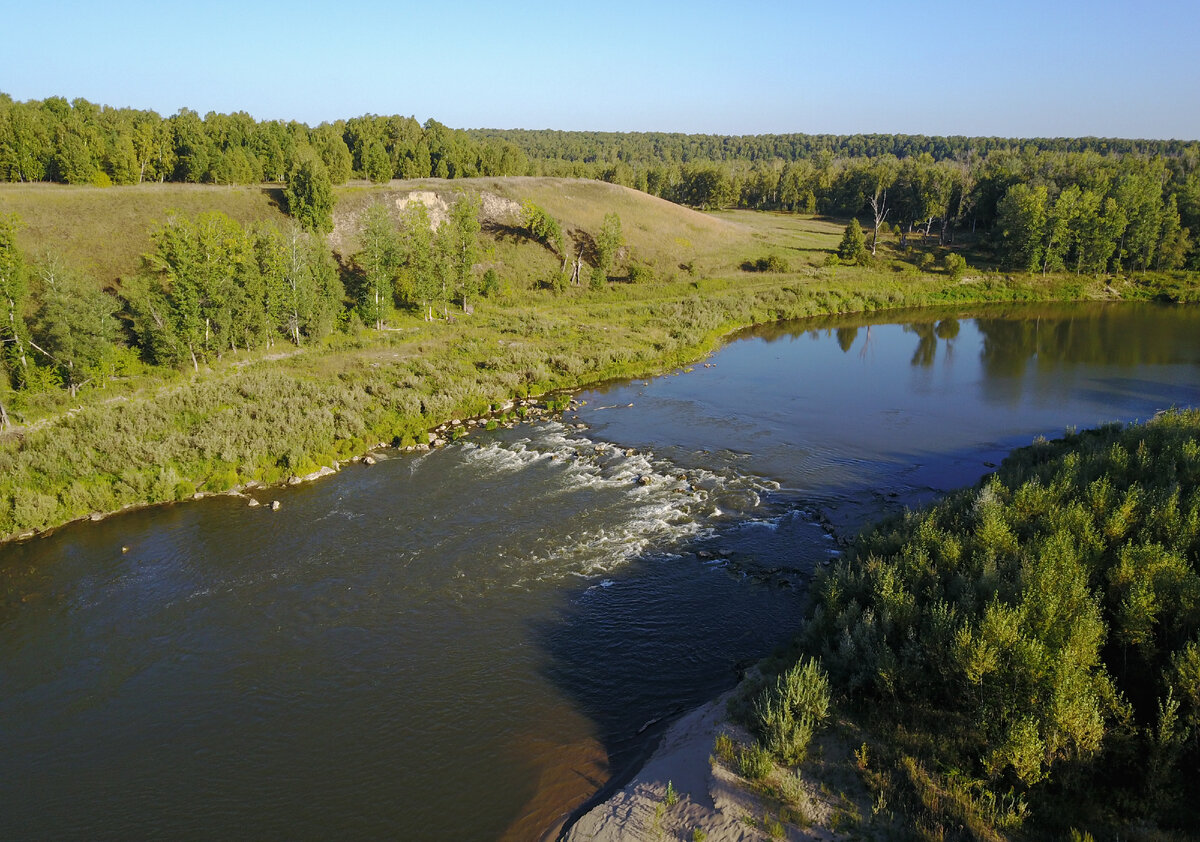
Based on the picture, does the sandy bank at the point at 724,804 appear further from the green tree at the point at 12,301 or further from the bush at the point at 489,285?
the bush at the point at 489,285

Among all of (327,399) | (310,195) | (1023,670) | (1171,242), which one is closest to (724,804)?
(1023,670)

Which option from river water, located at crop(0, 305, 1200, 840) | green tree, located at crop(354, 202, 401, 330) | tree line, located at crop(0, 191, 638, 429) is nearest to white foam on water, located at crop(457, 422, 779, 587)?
river water, located at crop(0, 305, 1200, 840)

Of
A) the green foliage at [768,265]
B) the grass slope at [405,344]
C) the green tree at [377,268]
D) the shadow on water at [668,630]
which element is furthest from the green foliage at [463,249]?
the shadow on water at [668,630]

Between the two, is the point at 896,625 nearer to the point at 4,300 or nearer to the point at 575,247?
the point at 4,300

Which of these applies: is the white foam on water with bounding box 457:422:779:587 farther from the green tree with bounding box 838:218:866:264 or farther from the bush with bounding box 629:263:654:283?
the green tree with bounding box 838:218:866:264

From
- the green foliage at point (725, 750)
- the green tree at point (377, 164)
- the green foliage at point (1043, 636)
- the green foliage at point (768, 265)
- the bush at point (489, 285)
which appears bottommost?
the green foliage at point (725, 750)

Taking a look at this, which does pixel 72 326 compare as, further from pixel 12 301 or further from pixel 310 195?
pixel 310 195
